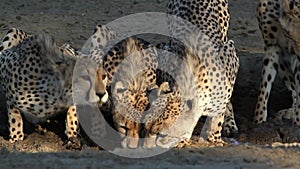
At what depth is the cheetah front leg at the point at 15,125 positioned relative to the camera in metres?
6.73

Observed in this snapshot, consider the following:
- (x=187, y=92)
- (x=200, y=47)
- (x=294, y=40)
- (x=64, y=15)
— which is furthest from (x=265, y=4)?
(x=64, y=15)

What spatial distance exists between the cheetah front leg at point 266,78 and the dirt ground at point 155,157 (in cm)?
13

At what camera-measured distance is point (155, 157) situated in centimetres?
536

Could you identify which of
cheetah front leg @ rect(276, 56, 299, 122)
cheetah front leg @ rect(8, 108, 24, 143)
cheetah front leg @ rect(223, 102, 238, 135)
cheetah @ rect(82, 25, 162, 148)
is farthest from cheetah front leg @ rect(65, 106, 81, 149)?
cheetah front leg @ rect(276, 56, 299, 122)

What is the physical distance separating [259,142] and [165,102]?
1162 millimetres

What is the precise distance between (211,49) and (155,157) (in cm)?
148

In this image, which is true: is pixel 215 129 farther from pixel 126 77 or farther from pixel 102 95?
pixel 102 95

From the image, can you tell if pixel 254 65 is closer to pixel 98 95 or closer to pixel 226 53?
pixel 226 53

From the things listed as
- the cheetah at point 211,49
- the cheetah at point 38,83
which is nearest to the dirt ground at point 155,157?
the cheetah at point 38,83

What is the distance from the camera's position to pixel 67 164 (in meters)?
5.05

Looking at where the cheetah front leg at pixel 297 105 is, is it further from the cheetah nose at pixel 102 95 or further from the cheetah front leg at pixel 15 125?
the cheetah front leg at pixel 15 125

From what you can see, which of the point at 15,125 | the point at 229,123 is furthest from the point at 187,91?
the point at 15,125

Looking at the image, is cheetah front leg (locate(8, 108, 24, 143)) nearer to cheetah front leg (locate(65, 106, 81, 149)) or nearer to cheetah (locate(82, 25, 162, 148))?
cheetah front leg (locate(65, 106, 81, 149))

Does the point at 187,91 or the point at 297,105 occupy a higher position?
the point at 187,91
